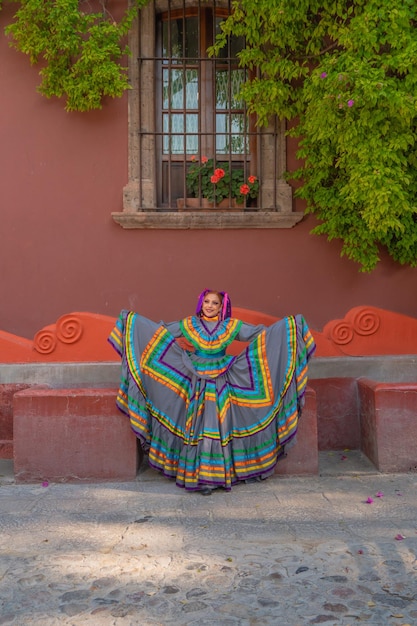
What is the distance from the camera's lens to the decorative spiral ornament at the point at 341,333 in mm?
6488

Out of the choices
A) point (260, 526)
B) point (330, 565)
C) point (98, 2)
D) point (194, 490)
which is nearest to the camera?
point (330, 565)

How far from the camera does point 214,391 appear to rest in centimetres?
538

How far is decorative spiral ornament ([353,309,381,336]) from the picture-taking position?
6488 mm

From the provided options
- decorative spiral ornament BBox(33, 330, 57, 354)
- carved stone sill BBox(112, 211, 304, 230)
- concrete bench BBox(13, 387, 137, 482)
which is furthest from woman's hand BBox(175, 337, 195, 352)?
decorative spiral ornament BBox(33, 330, 57, 354)

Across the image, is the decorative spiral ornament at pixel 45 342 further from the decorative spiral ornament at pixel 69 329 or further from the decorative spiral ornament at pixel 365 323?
the decorative spiral ornament at pixel 365 323

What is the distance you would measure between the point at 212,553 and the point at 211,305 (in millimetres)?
2154

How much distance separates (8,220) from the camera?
6.42 m

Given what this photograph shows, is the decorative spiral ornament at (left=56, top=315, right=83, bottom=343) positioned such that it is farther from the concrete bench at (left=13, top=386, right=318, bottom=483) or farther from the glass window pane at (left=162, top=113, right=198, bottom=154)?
the glass window pane at (left=162, top=113, right=198, bottom=154)

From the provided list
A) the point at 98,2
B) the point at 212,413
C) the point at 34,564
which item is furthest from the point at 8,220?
the point at 34,564

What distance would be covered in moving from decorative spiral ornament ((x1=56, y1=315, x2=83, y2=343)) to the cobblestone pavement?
57.9 inches

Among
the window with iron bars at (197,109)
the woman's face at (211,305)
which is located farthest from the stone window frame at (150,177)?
the woman's face at (211,305)

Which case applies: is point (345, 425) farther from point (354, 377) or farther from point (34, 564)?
point (34, 564)

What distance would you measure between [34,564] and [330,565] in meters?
1.67

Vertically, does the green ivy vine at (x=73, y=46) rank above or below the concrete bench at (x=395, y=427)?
above
